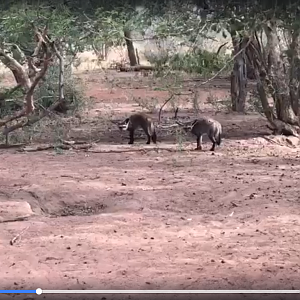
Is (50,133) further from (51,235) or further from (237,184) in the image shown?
(51,235)

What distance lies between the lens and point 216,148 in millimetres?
11055

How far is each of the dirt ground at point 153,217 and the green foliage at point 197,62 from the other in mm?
1267

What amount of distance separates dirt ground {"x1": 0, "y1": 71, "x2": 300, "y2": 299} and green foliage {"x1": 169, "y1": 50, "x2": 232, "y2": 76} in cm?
127

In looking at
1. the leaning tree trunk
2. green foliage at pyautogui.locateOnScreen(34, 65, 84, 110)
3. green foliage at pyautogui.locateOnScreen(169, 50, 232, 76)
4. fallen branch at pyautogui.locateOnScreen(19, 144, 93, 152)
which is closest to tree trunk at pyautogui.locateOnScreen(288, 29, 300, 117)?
green foliage at pyautogui.locateOnScreen(169, 50, 232, 76)

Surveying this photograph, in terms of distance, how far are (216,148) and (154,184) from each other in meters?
3.22

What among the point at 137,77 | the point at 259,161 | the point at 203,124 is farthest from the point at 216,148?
the point at 137,77

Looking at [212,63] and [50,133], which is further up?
[212,63]

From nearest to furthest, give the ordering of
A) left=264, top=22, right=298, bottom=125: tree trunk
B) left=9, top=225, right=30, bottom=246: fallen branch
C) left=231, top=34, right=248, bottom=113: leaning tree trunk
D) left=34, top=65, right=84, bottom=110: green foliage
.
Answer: left=9, top=225, right=30, bottom=246: fallen branch
left=264, top=22, right=298, bottom=125: tree trunk
left=34, top=65, right=84, bottom=110: green foliage
left=231, top=34, right=248, bottom=113: leaning tree trunk

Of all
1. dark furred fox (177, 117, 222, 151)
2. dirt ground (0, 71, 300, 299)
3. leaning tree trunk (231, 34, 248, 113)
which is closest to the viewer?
dirt ground (0, 71, 300, 299)

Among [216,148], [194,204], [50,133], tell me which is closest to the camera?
[194,204]

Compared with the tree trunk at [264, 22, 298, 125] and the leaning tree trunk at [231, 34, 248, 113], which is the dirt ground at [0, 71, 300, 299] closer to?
the tree trunk at [264, 22, 298, 125]

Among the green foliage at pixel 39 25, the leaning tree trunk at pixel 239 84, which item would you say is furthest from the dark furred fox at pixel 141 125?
the leaning tree trunk at pixel 239 84

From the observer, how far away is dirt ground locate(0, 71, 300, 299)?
4.61m

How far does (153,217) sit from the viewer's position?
6.39 meters
